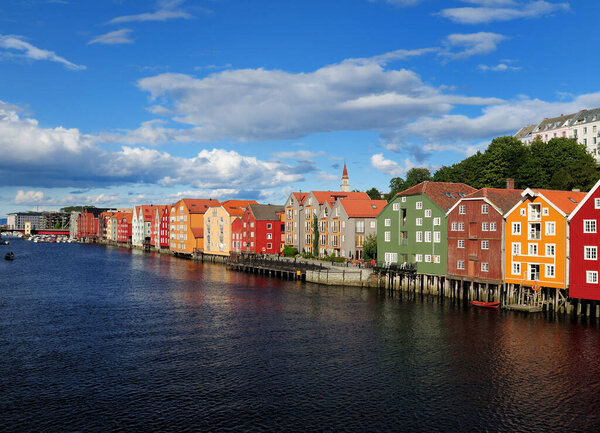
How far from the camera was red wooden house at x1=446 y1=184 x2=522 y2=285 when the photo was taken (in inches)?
2571

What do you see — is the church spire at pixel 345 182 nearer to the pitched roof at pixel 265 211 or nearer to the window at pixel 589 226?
the pitched roof at pixel 265 211

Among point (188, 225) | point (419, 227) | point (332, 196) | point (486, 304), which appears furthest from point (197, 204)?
point (486, 304)

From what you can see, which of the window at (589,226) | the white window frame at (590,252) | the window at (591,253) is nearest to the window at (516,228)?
the window at (589,226)

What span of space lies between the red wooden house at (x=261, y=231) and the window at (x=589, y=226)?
272 feet

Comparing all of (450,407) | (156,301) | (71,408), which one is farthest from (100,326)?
(450,407)

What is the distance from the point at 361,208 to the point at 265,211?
3439 cm

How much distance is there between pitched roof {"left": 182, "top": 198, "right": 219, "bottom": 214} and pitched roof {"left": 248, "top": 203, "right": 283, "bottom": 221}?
3434 cm

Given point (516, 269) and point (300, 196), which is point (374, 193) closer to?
point (300, 196)

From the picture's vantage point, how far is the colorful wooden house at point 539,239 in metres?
58.0

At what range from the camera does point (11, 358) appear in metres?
39.8

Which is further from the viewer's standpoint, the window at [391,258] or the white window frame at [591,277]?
the window at [391,258]

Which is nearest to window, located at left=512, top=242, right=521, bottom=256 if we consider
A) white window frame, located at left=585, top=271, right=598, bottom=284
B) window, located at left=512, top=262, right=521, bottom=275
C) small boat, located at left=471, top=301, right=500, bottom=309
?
window, located at left=512, top=262, right=521, bottom=275

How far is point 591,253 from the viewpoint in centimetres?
5444

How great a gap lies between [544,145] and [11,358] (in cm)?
9718
